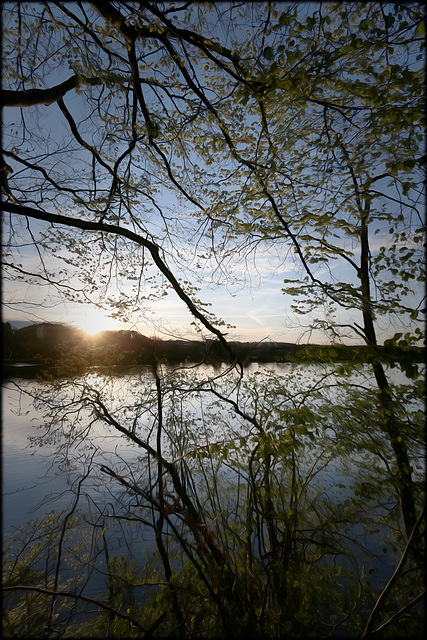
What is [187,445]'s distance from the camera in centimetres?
378

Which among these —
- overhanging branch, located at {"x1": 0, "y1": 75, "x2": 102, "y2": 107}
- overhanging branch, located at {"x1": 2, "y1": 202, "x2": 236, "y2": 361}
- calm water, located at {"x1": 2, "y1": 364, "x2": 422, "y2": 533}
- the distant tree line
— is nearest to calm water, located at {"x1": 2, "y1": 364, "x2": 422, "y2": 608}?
calm water, located at {"x1": 2, "y1": 364, "x2": 422, "y2": 533}

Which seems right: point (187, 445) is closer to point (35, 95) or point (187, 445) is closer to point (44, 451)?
point (44, 451)

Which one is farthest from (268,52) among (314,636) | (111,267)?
(314,636)

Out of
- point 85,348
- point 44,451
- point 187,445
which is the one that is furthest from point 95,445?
point 187,445

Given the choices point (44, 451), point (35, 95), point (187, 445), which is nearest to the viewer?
point (35, 95)

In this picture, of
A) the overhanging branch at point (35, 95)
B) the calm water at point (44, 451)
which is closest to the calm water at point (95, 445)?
the calm water at point (44, 451)

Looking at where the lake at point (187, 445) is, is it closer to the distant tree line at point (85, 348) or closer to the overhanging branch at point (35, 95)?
the distant tree line at point (85, 348)

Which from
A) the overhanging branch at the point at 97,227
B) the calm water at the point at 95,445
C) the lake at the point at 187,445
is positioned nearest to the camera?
the overhanging branch at the point at 97,227

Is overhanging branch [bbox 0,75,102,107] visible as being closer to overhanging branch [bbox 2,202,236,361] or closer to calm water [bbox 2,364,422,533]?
overhanging branch [bbox 2,202,236,361]

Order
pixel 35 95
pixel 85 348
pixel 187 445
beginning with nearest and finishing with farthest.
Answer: pixel 35 95
pixel 187 445
pixel 85 348

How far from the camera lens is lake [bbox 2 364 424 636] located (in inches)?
133

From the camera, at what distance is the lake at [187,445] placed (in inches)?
133

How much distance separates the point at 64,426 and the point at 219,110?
6601mm

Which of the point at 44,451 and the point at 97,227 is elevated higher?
the point at 97,227
